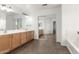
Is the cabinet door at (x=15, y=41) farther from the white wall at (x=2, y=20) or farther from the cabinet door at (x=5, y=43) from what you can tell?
the white wall at (x=2, y=20)

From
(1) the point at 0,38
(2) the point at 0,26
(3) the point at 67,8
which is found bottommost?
(1) the point at 0,38

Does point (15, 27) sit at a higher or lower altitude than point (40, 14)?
lower

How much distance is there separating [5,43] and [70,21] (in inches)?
154

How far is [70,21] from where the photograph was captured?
21.8ft

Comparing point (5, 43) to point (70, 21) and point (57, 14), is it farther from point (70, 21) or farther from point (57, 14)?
point (57, 14)

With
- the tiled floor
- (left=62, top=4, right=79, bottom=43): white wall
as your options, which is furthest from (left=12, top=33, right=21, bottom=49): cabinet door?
(left=62, top=4, right=79, bottom=43): white wall

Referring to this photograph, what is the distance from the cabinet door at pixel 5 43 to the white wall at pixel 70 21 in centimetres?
334

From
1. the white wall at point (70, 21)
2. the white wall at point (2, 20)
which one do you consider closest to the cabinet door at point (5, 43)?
the white wall at point (2, 20)

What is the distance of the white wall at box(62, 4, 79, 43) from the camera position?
259 inches

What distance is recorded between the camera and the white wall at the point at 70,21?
6.58m
